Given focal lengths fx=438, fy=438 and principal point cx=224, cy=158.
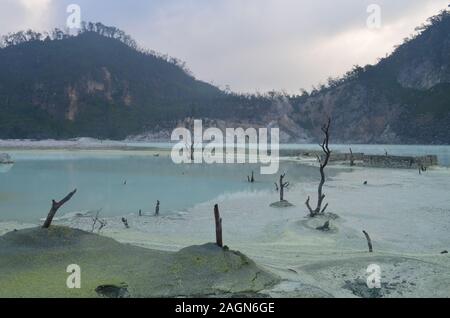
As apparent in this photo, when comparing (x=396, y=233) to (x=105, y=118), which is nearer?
(x=396, y=233)

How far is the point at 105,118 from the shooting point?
134 meters

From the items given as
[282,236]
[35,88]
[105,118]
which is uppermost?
[35,88]

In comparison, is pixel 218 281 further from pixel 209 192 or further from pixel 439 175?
pixel 439 175

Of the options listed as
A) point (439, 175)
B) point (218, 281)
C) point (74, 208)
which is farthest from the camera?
point (439, 175)

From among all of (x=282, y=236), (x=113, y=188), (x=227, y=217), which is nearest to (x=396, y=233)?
(x=282, y=236)

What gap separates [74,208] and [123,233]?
6663 millimetres
